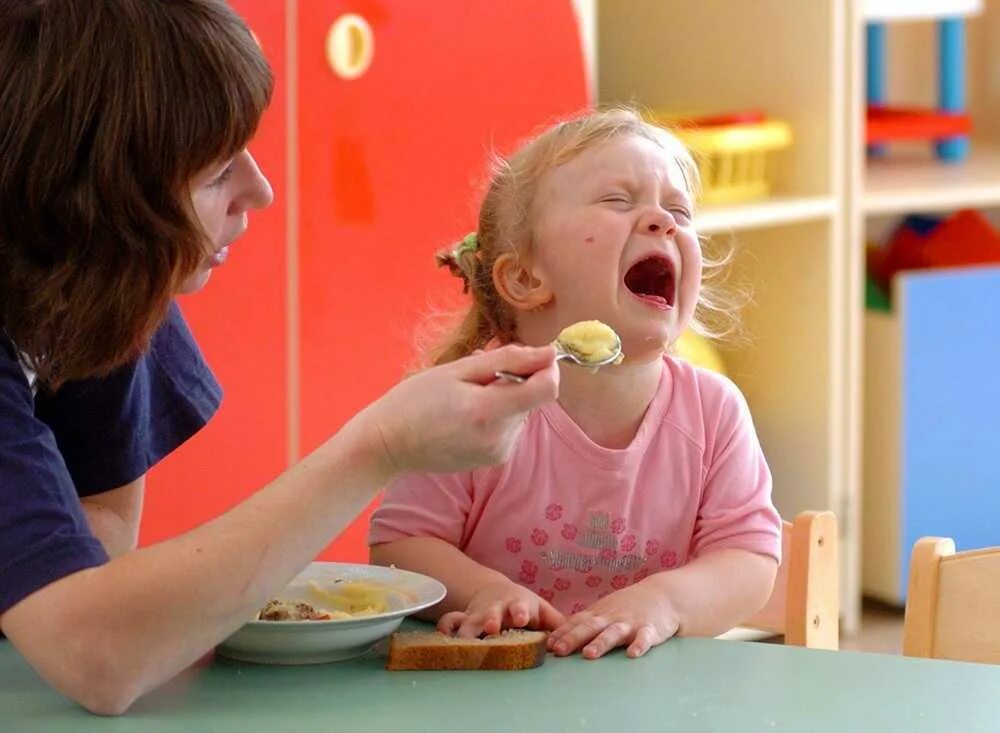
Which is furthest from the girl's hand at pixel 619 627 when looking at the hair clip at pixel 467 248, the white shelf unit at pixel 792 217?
the white shelf unit at pixel 792 217

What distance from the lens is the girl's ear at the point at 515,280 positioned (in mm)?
1396

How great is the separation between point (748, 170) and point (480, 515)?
1453mm

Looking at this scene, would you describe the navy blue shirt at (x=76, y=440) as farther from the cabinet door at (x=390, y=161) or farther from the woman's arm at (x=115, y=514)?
the cabinet door at (x=390, y=161)

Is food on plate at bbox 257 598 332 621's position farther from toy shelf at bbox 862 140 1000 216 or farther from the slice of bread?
toy shelf at bbox 862 140 1000 216

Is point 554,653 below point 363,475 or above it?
below

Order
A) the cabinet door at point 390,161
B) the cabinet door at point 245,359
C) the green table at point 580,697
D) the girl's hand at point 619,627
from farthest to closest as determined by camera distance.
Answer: the cabinet door at point 390,161 < the cabinet door at point 245,359 < the girl's hand at point 619,627 < the green table at point 580,697

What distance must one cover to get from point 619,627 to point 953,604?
275mm

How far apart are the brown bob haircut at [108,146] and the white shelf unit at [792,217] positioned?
1671 millimetres

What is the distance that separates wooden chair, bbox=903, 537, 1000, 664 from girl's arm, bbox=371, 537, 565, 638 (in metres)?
0.27

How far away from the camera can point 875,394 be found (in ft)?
9.44

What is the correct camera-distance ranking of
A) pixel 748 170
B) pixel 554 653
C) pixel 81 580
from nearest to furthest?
pixel 81 580
pixel 554 653
pixel 748 170

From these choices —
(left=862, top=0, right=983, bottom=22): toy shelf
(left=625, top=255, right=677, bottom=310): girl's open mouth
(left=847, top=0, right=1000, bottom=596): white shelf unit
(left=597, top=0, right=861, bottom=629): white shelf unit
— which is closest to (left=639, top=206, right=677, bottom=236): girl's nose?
(left=625, top=255, right=677, bottom=310): girl's open mouth

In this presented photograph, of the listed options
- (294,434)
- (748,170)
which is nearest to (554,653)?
(294,434)

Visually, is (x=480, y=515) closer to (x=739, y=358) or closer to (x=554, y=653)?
(x=554, y=653)
